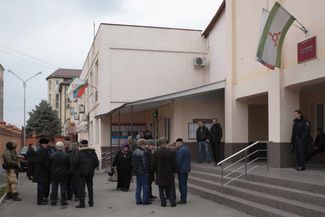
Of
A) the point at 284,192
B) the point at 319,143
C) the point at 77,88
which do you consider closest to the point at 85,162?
the point at 284,192

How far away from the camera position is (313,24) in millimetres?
12586

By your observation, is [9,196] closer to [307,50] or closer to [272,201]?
[272,201]

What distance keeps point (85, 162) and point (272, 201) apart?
4.80m

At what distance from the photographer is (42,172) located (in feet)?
43.0

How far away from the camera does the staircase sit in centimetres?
929

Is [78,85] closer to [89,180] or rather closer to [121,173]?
[121,173]

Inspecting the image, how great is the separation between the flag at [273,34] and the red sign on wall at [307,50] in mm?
554

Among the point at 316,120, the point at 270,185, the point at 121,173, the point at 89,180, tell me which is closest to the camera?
the point at 270,185

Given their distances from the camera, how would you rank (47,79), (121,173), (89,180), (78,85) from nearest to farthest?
(89,180), (121,173), (78,85), (47,79)

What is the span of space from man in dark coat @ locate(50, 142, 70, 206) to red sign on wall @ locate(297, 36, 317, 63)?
22.6 feet

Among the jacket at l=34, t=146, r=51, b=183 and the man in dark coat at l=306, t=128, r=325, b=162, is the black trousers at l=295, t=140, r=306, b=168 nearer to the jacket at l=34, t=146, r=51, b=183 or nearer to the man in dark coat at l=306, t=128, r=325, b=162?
the man in dark coat at l=306, t=128, r=325, b=162

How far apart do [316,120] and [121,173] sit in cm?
716

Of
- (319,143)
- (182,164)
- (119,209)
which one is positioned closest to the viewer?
(119,209)

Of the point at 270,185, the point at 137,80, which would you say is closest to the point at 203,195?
the point at 270,185
